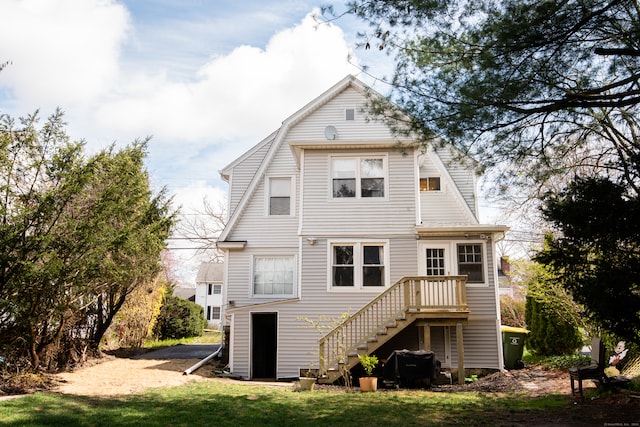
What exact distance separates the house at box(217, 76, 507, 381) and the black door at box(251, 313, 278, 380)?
1.3 inches

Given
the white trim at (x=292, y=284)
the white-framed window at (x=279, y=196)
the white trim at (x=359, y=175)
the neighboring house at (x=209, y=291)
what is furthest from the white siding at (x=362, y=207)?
the neighboring house at (x=209, y=291)

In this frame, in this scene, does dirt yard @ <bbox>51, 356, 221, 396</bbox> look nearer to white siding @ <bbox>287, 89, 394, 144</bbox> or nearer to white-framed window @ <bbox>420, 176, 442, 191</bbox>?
white siding @ <bbox>287, 89, 394, 144</bbox>

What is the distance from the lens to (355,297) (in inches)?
614

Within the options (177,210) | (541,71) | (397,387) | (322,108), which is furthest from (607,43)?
(177,210)

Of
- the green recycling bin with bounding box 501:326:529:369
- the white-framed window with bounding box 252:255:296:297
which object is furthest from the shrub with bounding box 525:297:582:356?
the white-framed window with bounding box 252:255:296:297

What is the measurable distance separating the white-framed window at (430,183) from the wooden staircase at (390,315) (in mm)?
3702

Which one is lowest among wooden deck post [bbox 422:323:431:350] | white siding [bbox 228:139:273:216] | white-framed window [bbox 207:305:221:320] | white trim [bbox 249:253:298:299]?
wooden deck post [bbox 422:323:431:350]

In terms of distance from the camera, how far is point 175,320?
2758 centimetres

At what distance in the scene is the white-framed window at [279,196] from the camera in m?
17.0

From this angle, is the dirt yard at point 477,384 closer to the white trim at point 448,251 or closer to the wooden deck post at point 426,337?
the wooden deck post at point 426,337

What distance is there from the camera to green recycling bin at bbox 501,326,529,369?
53.9ft

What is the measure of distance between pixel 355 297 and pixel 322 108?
6381 millimetres

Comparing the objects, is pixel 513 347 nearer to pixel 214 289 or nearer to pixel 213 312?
pixel 214 289

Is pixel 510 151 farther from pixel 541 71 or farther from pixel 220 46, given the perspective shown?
pixel 220 46
